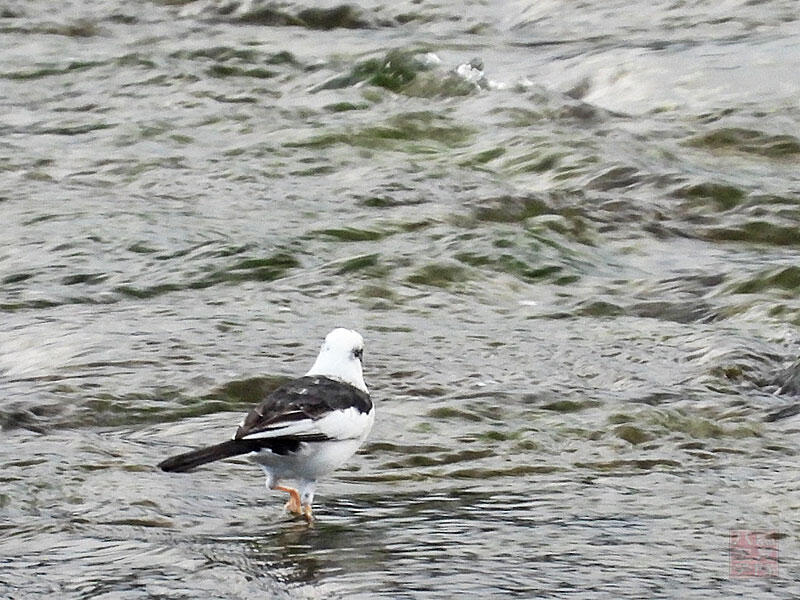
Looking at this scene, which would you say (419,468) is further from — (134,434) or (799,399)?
(799,399)

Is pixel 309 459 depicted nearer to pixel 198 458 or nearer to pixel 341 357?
pixel 198 458

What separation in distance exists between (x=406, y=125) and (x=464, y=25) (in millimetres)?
3578

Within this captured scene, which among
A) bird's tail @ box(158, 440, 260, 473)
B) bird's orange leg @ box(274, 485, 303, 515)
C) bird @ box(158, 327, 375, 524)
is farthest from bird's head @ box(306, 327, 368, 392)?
bird's tail @ box(158, 440, 260, 473)

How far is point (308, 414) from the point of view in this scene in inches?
223

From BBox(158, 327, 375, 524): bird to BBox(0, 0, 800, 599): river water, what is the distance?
0.53 ft

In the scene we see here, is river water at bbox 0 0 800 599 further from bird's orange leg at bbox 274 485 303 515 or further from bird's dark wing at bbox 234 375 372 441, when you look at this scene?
bird's dark wing at bbox 234 375 372 441

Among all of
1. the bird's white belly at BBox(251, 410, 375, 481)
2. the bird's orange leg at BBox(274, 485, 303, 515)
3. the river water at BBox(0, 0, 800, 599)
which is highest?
the bird's white belly at BBox(251, 410, 375, 481)

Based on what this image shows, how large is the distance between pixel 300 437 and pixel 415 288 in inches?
141

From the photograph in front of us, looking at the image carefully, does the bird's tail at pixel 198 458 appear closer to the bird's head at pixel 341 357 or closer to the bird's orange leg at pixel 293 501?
the bird's orange leg at pixel 293 501

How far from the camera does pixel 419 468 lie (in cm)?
654

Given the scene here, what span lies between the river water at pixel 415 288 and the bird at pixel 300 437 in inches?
6.4

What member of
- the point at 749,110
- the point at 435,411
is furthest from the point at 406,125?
the point at 435,411

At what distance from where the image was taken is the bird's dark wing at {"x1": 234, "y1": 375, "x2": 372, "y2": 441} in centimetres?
555

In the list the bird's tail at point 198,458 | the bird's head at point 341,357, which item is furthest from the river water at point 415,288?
the bird's head at point 341,357
